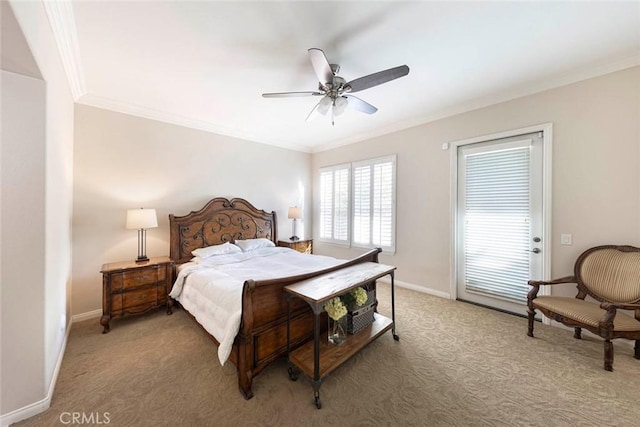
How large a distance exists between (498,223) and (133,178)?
Result: 504 centimetres

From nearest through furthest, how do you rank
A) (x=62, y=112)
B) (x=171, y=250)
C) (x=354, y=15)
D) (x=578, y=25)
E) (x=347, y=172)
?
(x=354, y=15) < (x=578, y=25) < (x=62, y=112) < (x=171, y=250) < (x=347, y=172)

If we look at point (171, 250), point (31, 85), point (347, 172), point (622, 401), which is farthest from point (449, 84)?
point (171, 250)

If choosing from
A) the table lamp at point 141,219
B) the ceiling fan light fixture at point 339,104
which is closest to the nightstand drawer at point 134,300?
the table lamp at point 141,219

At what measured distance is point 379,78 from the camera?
79.2 inches

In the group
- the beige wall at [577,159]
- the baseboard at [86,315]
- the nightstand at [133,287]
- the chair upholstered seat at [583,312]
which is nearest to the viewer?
the chair upholstered seat at [583,312]

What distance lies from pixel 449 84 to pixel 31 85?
3787mm

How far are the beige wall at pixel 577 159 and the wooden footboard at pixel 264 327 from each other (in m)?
2.57

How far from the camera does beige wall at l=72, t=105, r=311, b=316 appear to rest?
2902mm

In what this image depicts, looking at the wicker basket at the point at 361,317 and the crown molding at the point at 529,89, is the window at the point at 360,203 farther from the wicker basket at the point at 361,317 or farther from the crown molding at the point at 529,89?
the wicker basket at the point at 361,317

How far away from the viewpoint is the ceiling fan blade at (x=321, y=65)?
1.71m

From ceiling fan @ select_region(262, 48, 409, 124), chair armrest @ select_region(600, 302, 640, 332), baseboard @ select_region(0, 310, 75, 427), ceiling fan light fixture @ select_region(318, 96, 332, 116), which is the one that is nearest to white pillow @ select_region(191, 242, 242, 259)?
baseboard @ select_region(0, 310, 75, 427)

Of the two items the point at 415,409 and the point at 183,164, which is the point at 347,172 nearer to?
the point at 183,164

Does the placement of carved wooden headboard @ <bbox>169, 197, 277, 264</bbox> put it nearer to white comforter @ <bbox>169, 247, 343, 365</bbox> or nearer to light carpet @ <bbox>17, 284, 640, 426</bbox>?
white comforter @ <bbox>169, 247, 343, 365</bbox>

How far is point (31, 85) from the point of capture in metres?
1.57
